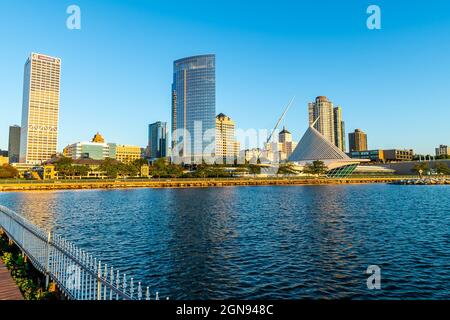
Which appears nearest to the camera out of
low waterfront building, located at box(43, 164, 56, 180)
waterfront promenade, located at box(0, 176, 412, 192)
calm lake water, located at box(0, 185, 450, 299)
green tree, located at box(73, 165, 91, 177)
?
calm lake water, located at box(0, 185, 450, 299)

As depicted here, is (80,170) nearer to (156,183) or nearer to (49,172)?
(49,172)

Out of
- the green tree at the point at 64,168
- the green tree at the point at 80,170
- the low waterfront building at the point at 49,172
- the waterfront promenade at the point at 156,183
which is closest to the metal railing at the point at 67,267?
the waterfront promenade at the point at 156,183

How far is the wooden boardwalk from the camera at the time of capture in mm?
13875

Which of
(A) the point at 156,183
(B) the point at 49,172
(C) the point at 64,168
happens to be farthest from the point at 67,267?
(B) the point at 49,172

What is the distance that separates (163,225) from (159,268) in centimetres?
1857

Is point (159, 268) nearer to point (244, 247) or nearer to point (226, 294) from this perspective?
point (226, 294)

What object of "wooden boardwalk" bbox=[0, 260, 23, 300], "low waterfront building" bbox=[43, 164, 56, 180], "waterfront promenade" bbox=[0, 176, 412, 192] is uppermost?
"low waterfront building" bbox=[43, 164, 56, 180]

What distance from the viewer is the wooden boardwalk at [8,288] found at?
546 inches

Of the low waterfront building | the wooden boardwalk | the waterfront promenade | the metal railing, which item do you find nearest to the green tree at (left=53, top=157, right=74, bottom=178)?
the low waterfront building

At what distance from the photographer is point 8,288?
14742 millimetres

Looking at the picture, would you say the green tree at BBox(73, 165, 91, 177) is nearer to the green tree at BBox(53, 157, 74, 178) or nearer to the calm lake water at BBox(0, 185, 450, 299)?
the green tree at BBox(53, 157, 74, 178)

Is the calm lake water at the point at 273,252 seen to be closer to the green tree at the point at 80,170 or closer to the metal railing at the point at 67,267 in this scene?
the metal railing at the point at 67,267
